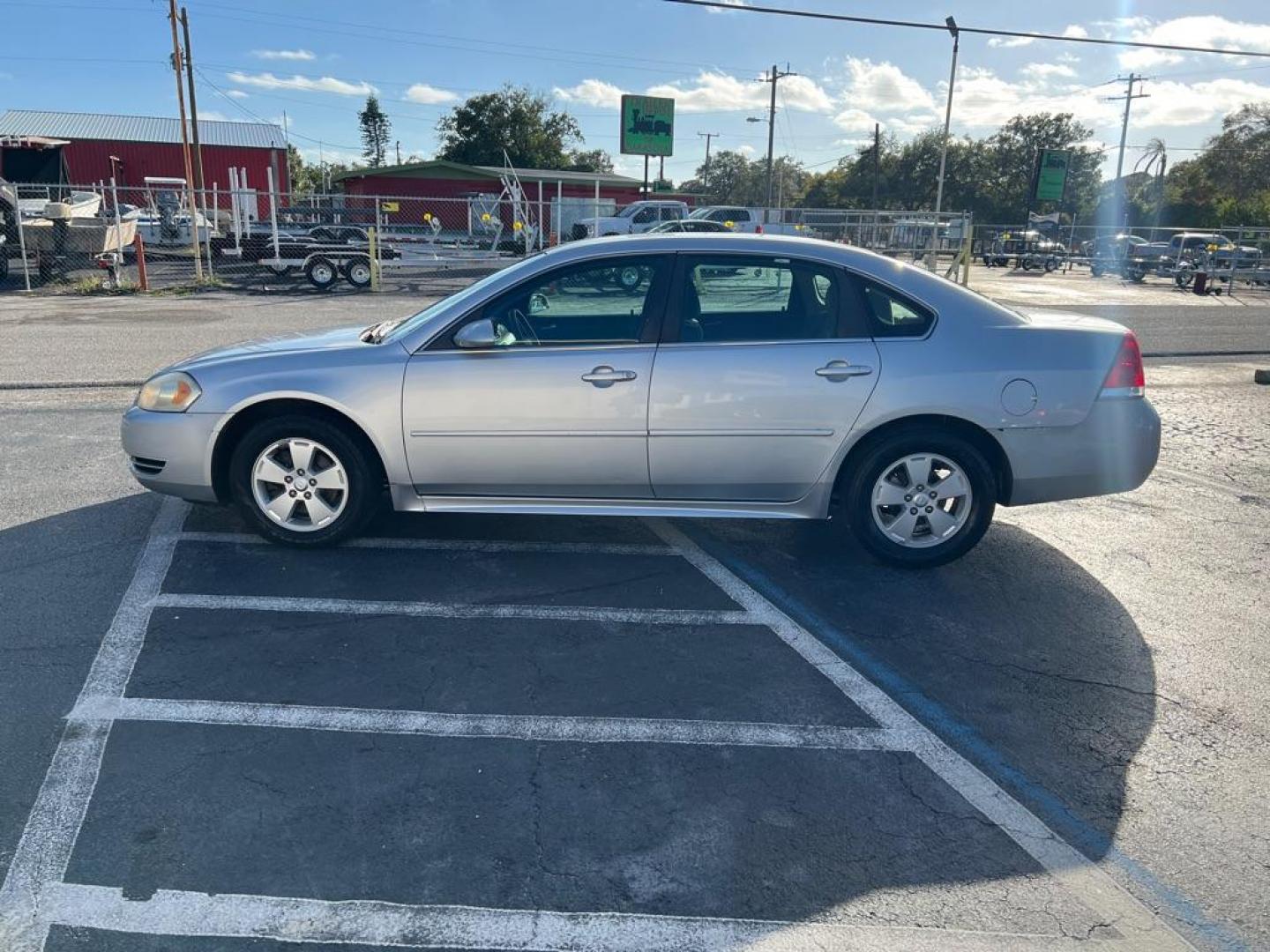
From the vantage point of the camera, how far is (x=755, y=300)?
4797 mm

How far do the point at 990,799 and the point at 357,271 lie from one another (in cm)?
2053

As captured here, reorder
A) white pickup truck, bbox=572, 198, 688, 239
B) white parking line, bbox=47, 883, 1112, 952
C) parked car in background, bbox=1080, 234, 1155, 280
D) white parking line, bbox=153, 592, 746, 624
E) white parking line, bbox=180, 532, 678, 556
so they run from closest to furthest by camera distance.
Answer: white parking line, bbox=47, 883, 1112, 952 → white parking line, bbox=153, 592, 746, 624 → white parking line, bbox=180, 532, 678, 556 → white pickup truck, bbox=572, 198, 688, 239 → parked car in background, bbox=1080, 234, 1155, 280

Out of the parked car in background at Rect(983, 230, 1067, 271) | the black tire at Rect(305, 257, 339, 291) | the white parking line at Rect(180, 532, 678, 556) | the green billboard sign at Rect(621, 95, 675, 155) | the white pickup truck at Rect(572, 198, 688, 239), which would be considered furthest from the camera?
the green billboard sign at Rect(621, 95, 675, 155)

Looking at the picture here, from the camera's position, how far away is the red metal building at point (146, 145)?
5006 centimetres

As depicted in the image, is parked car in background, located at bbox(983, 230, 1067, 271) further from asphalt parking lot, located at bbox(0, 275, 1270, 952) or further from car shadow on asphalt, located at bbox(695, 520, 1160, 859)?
car shadow on asphalt, located at bbox(695, 520, 1160, 859)

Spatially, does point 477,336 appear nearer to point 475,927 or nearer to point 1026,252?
point 475,927

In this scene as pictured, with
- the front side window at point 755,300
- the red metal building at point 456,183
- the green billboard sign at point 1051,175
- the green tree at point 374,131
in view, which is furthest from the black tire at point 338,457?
the green tree at point 374,131

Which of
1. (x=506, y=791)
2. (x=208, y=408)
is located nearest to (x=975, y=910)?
(x=506, y=791)

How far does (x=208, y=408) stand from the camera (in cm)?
474

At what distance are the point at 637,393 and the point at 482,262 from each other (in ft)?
85.0

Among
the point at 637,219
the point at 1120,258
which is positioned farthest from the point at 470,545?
the point at 1120,258

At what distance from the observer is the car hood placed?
4902 mm

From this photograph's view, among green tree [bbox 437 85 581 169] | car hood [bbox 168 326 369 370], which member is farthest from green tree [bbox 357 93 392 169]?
car hood [bbox 168 326 369 370]

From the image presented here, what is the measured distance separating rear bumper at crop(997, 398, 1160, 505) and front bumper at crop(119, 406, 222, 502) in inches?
157
